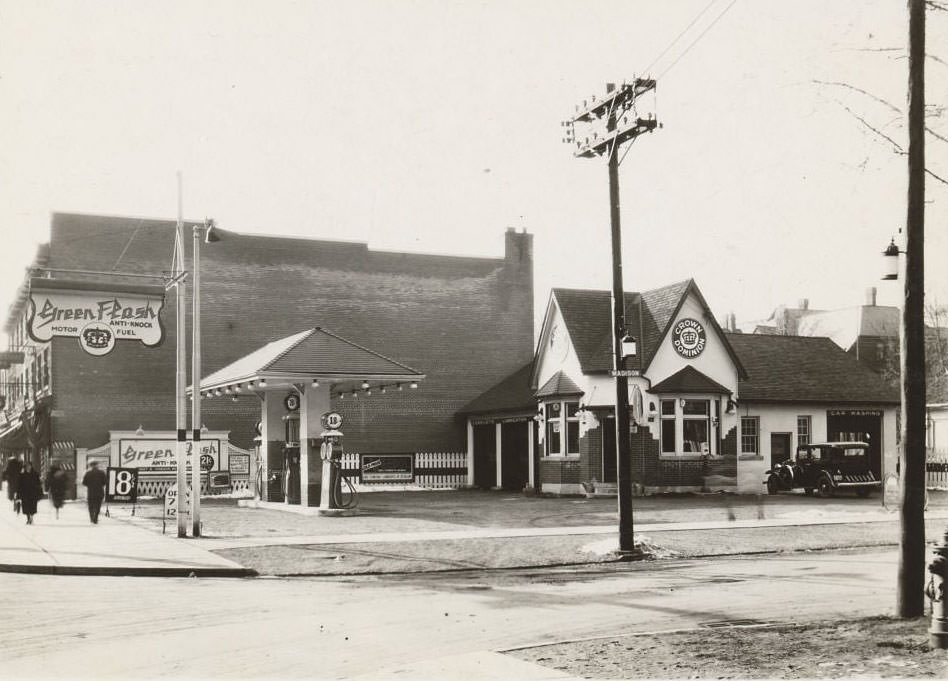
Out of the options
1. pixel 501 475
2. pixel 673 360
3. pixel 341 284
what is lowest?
pixel 501 475

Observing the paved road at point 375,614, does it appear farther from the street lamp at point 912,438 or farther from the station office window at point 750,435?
the station office window at point 750,435

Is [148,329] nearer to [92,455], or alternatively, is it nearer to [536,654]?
[536,654]

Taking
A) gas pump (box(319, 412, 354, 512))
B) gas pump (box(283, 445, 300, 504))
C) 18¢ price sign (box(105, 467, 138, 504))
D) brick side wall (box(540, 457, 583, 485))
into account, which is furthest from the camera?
brick side wall (box(540, 457, 583, 485))

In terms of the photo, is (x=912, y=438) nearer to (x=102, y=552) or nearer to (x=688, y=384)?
(x=102, y=552)

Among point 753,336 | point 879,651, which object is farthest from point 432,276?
point 879,651

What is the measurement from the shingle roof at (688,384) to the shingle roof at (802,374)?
209 centimetres

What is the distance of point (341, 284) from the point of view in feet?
145

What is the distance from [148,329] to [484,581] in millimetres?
9779

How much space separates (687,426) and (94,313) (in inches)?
803

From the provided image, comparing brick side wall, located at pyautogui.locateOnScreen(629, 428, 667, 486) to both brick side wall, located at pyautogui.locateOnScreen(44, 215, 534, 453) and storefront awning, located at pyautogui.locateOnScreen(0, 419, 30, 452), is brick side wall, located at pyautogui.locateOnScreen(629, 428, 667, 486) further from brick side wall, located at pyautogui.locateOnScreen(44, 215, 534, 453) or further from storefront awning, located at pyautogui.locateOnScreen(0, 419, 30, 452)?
storefront awning, located at pyautogui.locateOnScreen(0, 419, 30, 452)

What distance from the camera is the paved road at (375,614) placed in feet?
29.1

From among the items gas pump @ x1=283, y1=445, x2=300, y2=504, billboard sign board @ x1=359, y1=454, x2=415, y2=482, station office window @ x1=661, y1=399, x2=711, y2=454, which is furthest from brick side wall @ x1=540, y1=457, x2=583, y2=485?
gas pump @ x1=283, y1=445, x2=300, y2=504

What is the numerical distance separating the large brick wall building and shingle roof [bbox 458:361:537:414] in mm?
1498

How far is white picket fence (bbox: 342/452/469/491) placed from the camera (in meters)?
42.6
